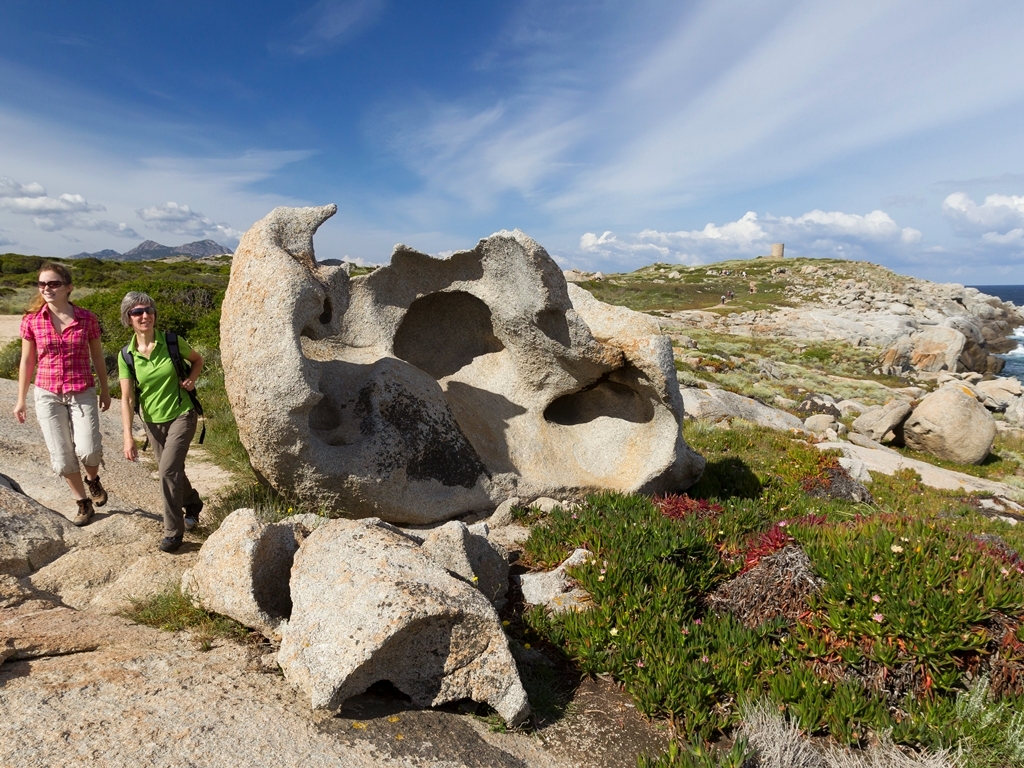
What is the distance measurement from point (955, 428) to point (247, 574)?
64.8 feet

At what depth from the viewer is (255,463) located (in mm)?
6008

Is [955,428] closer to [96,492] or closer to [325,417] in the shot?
[325,417]

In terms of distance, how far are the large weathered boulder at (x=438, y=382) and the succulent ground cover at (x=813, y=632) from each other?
216 cm

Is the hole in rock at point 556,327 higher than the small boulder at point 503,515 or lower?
higher

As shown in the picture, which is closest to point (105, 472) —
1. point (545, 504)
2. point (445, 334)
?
point (445, 334)

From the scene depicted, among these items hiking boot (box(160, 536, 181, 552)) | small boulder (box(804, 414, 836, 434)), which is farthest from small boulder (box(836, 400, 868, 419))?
hiking boot (box(160, 536, 181, 552))

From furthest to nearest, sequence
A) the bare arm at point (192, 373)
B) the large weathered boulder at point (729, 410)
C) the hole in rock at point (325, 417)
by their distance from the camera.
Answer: the large weathered boulder at point (729, 410)
the hole in rock at point (325, 417)
the bare arm at point (192, 373)

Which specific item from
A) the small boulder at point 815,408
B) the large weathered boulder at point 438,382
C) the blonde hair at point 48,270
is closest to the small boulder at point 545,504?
the large weathered boulder at point 438,382

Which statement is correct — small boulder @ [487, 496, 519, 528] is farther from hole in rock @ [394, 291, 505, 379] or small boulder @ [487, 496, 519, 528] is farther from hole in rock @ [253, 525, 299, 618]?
hole in rock @ [253, 525, 299, 618]

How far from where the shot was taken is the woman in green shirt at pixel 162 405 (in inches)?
221

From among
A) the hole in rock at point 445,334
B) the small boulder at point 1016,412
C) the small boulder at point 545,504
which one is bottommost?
the small boulder at point 1016,412

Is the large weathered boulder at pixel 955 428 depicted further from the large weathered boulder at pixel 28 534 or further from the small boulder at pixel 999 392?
the large weathered boulder at pixel 28 534

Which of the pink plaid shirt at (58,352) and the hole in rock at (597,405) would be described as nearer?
the pink plaid shirt at (58,352)

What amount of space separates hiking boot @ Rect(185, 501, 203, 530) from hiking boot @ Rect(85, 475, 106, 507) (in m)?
0.90
